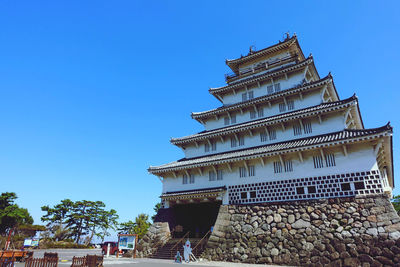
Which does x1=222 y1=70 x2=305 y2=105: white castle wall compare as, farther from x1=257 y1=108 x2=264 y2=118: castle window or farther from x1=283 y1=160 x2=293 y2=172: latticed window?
x1=283 y1=160 x2=293 y2=172: latticed window

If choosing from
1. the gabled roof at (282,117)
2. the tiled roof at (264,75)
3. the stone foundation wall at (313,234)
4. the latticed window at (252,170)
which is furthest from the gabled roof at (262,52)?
the stone foundation wall at (313,234)

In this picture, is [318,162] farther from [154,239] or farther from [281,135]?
[154,239]

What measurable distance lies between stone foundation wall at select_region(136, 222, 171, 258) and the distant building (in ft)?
2.97

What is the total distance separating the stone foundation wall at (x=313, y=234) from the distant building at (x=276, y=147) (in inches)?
40.2

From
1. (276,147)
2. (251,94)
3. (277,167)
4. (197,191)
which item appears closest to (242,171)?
(277,167)

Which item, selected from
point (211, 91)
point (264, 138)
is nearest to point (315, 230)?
point (264, 138)

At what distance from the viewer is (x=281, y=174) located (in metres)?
18.9

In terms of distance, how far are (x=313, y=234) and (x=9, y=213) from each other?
51.7 m

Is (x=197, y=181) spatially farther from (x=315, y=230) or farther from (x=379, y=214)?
(x=379, y=214)

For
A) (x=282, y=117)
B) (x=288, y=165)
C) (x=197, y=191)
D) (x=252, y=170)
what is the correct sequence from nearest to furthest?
(x=288, y=165) < (x=252, y=170) < (x=282, y=117) < (x=197, y=191)

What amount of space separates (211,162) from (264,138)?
5.75 m

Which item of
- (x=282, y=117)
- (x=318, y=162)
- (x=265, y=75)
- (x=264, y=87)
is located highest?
(x=265, y=75)

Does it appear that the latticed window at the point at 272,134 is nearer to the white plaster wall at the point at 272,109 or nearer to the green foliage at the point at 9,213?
the white plaster wall at the point at 272,109

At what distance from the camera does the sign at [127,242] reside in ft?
69.1
